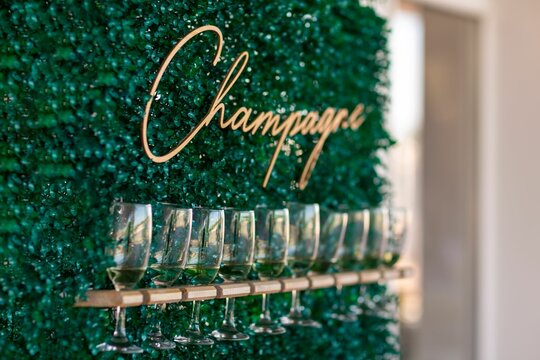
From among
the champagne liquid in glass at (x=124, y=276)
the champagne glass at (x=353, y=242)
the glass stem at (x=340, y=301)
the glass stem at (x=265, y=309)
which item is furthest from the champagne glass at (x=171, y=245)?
the glass stem at (x=340, y=301)

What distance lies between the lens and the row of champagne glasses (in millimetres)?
2234

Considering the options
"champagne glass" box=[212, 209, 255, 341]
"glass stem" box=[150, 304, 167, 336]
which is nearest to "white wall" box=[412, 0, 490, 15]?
"champagne glass" box=[212, 209, 255, 341]

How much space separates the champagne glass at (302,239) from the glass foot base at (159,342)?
0.56 m

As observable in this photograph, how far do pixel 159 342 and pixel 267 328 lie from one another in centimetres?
45

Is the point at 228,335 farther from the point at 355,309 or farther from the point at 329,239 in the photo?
the point at 355,309

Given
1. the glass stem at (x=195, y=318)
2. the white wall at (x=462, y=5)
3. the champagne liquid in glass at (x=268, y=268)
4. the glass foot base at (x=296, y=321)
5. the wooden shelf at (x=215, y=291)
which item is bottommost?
the glass foot base at (x=296, y=321)

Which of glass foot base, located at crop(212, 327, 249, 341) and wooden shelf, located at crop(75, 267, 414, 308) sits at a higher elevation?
wooden shelf, located at crop(75, 267, 414, 308)

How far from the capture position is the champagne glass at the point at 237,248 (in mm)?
2510

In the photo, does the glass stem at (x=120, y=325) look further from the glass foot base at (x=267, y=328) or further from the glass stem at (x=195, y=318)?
the glass foot base at (x=267, y=328)

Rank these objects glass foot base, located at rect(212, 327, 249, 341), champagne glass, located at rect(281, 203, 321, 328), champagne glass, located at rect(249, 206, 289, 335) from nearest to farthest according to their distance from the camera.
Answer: glass foot base, located at rect(212, 327, 249, 341) → champagne glass, located at rect(249, 206, 289, 335) → champagne glass, located at rect(281, 203, 321, 328)

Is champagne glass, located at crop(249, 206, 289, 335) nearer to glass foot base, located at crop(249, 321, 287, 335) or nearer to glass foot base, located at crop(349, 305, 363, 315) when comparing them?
glass foot base, located at crop(249, 321, 287, 335)

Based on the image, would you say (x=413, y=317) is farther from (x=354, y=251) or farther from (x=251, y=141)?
(x=251, y=141)

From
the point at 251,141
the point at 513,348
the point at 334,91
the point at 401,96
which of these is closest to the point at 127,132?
the point at 251,141

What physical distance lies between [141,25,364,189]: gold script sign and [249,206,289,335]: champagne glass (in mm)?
233
